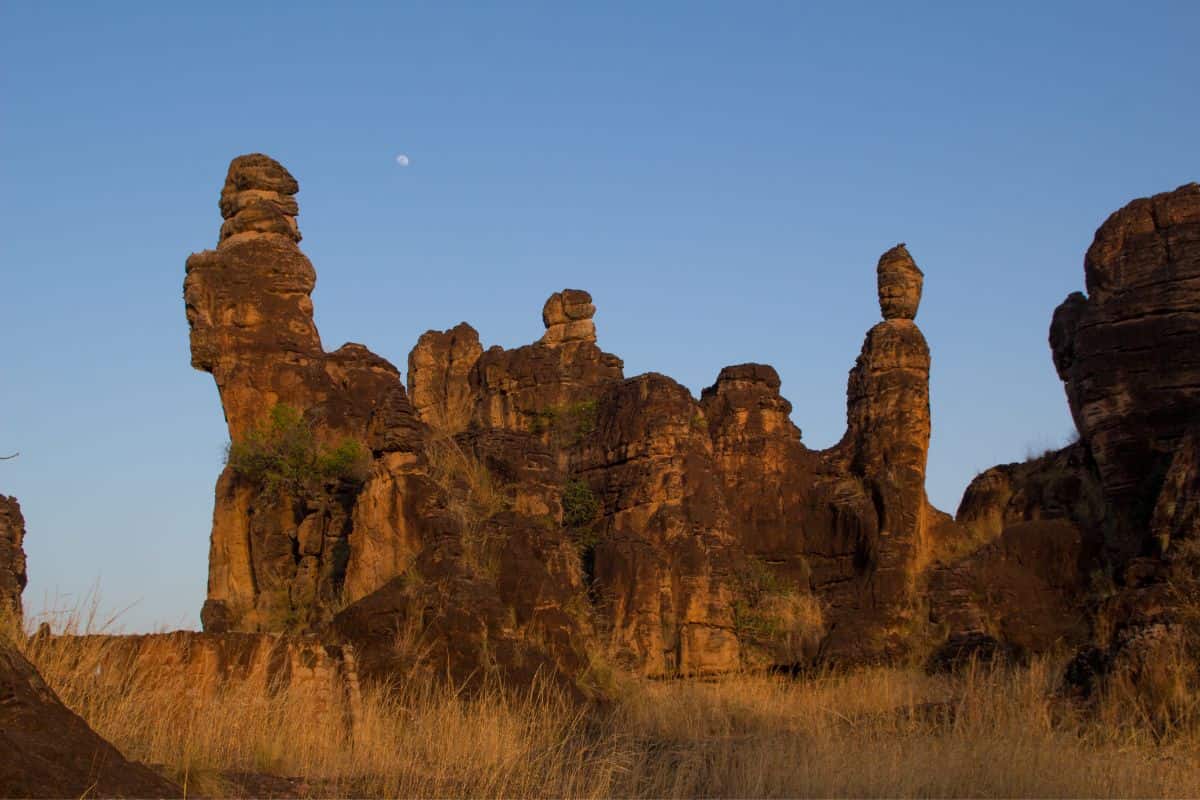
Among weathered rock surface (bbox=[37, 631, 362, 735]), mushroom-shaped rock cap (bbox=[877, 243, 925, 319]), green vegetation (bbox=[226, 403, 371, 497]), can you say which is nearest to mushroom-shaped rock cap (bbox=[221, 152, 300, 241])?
green vegetation (bbox=[226, 403, 371, 497])

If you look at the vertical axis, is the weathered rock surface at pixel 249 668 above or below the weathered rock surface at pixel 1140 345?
below

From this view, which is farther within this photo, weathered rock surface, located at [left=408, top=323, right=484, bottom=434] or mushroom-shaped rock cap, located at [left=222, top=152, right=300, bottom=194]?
weathered rock surface, located at [left=408, top=323, right=484, bottom=434]

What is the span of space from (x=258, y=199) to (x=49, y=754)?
81.0 feet

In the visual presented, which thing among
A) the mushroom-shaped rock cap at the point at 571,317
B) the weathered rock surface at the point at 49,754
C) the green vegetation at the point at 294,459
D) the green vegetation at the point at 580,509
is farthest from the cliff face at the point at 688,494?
the weathered rock surface at the point at 49,754

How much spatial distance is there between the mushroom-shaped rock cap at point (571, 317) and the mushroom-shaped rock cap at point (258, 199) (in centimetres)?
831

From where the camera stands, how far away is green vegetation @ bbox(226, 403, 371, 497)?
26.5 m

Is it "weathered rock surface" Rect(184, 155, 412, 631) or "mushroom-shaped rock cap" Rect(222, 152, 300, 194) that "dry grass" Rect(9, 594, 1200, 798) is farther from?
"mushroom-shaped rock cap" Rect(222, 152, 300, 194)

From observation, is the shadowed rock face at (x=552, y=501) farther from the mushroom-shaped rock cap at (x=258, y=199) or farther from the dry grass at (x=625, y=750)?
the dry grass at (x=625, y=750)

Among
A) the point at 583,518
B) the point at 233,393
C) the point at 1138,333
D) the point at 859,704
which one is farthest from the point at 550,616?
the point at 1138,333

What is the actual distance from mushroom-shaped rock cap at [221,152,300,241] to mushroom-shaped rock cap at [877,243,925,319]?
45.0 ft

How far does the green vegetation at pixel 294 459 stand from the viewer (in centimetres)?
2645

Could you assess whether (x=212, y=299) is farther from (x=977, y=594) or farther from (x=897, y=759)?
(x=897, y=759)

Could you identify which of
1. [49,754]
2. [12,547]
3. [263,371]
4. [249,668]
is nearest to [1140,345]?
[263,371]

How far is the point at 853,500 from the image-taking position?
3070 centimetres
